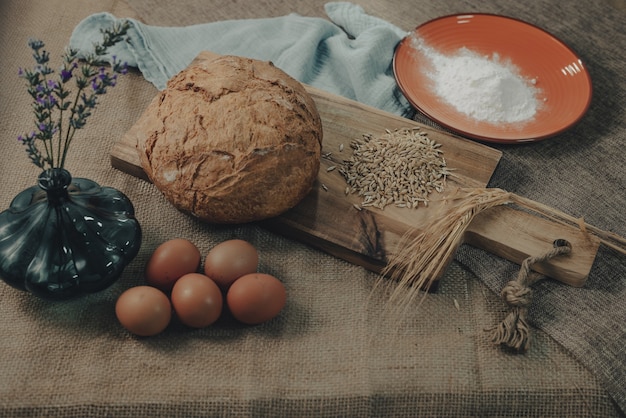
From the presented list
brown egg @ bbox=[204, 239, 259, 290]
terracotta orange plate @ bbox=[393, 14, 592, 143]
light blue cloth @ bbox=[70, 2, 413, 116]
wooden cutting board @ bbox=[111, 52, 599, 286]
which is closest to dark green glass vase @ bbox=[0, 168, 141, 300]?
brown egg @ bbox=[204, 239, 259, 290]

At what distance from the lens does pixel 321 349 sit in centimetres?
142

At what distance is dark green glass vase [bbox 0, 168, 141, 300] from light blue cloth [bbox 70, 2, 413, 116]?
74 centimetres

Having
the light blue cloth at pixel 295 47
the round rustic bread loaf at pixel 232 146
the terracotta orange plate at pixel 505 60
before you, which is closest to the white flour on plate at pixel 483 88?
the terracotta orange plate at pixel 505 60

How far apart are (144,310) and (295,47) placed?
108cm

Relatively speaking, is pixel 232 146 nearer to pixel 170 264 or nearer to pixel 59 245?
pixel 170 264

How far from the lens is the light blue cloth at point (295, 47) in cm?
205

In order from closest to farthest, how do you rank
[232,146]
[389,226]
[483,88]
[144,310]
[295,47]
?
[144,310], [232,146], [389,226], [483,88], [295,47]

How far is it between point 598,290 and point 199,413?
93 centimetres

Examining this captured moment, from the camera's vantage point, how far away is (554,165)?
6.09 feet

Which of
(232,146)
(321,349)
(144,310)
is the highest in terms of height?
(232,146)

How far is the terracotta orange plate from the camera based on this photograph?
1884 mm

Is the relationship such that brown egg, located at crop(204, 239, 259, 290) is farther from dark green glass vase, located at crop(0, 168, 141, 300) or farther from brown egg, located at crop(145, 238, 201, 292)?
dark green glass vase, located at crop(0, 168, 141, 300)

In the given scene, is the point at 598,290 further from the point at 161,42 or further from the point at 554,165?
the point at 161,42

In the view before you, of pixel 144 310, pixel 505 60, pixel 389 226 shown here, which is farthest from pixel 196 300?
pixel 505 60
